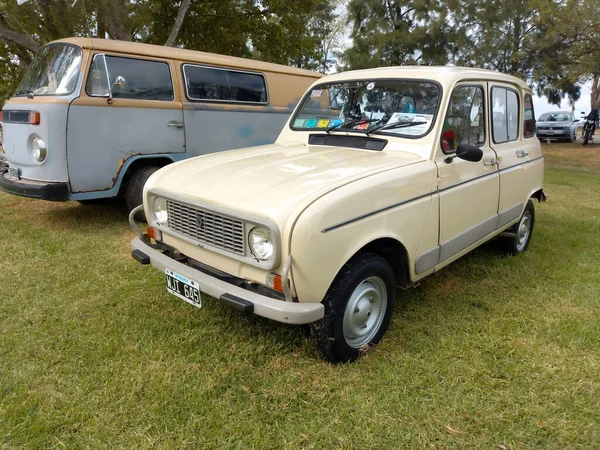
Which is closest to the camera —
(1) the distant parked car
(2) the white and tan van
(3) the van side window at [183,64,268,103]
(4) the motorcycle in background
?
(2) the white and tan van

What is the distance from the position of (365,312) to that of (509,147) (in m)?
2.39

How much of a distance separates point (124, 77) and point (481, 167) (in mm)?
4184

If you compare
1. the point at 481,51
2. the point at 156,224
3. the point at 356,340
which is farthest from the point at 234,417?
the point at 481,51

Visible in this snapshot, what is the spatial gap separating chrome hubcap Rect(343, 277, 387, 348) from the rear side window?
2.80 metres

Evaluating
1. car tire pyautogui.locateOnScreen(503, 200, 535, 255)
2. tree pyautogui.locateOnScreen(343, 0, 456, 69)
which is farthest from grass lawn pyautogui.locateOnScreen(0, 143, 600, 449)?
tree pyautogui.locateOnScreen(343, 0, 456, 69)

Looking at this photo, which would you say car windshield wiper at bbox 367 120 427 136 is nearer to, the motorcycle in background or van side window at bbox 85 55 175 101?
van side window at bbox 85 55 175 101

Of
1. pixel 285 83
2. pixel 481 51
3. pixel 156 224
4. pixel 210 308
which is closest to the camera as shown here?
pixel 156 224

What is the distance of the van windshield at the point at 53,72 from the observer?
4965 mm

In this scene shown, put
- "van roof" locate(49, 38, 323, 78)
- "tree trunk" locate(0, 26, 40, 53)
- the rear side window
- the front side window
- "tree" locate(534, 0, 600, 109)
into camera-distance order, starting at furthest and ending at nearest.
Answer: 1. "tree" locate(534, 0, 600, 109)
2. "tree trunk" locate(0, 26, 40, 53)
3. "van roof" locate(49, 38, 323, 78)
4. the rear side window
5. the front side window

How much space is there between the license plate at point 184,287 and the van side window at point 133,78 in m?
3.21

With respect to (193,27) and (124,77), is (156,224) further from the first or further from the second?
(193,27)

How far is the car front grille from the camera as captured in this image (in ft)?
8.13

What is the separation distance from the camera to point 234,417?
2.34 meters

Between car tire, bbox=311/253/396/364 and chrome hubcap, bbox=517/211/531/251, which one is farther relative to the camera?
chrome hubcap, bbox=517/211/531/251
